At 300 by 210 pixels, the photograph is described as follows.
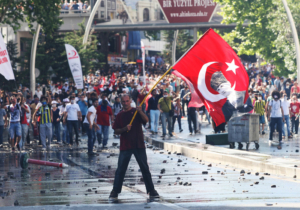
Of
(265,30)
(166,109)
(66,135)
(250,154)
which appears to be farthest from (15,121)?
(265,30)

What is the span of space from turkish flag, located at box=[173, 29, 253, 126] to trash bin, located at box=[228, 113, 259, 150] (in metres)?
5.00

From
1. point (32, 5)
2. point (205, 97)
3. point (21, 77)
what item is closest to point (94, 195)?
point (205, 97)

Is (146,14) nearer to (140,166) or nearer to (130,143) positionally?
(130,143)

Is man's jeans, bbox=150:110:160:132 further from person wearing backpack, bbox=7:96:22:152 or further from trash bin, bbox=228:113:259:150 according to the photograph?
person wearing backpack, bbox=7:96:22:152

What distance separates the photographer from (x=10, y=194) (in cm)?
925

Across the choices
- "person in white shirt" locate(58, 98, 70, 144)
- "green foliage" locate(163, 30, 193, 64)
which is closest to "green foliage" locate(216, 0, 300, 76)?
"person in white shirt" locate(58, 98, 70, 144)

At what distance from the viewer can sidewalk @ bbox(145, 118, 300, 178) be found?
11.5 m

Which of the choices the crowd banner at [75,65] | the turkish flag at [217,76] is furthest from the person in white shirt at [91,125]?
the crowd banner at [75,65]

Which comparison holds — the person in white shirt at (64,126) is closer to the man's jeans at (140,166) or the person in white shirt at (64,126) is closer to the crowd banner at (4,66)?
the crowd banner at (4,66)

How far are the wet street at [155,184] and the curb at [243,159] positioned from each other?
0.76ft

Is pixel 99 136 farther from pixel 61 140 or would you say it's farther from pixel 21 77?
pixel 21 77

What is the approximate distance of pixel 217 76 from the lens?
10.8 meters

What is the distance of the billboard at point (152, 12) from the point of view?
44.1m

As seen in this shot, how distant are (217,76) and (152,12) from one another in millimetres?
34750
